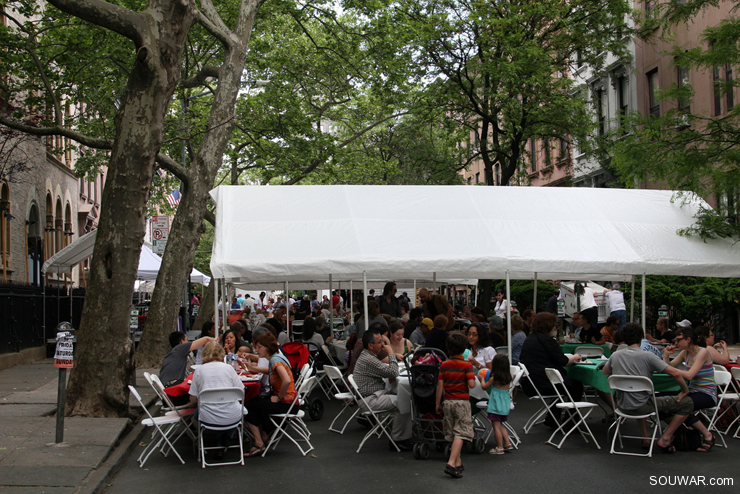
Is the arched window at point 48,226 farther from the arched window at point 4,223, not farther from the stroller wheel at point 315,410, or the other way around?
the stroller wheel at point 315,410

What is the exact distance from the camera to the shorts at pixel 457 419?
7758 millimetres

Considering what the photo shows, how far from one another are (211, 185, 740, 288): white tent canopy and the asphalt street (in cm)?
436

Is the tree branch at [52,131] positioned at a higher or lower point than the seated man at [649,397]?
higher

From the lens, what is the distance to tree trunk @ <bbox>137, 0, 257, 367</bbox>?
16.6 meters

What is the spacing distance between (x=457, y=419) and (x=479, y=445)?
2.86ft

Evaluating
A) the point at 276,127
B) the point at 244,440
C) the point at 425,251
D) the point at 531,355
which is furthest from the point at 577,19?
the point at 244,440

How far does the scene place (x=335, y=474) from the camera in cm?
757

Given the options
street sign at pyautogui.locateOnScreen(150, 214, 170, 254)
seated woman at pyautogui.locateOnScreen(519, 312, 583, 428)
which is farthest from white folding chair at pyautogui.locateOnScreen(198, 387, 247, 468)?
street sign at pyautogui.locateOnScreen(150, 214, 170, 254)

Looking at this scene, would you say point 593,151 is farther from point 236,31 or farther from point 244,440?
point 244,440

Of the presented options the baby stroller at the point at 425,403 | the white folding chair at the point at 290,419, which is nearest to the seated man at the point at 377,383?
the baby stroller at the point at 425,403

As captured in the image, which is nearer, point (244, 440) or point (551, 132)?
point (244, 440)

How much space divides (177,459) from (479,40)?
20.3 metres

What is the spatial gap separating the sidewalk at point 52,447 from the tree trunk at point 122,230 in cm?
53

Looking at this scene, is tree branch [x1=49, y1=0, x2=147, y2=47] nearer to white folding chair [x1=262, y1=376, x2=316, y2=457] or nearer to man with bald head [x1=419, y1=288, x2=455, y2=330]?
white folding chair [x1=262, y1=376, x2=316, y2=457]
